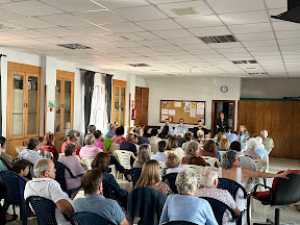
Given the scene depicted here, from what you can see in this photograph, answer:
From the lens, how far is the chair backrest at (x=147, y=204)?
3.19 metres

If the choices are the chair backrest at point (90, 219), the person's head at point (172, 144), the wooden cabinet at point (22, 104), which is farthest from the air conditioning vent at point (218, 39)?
the wooden cabinet at point (22, 104)

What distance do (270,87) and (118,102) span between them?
6.09 meters

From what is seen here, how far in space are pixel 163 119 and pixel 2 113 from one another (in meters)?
8.46

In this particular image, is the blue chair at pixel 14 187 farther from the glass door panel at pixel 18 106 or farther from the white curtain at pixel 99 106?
the white curtain at pixel 99 106

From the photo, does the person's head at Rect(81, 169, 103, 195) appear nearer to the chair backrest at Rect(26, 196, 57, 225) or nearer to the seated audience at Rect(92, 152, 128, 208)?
the chair backrest at Rect(26, 196, 57, 225)

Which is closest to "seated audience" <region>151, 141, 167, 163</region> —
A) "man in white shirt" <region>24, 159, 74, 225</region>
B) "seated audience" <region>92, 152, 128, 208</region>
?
"seated audience" <region>92, 152, 128, 208</region>

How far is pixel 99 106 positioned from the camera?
11.4m

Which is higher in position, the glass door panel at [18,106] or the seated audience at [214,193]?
the glass door panel at [18,106]

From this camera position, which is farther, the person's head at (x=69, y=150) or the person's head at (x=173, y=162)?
the person's head at (x=69, y=150)

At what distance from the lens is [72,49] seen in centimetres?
745

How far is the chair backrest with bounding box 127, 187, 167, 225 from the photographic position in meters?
3.19

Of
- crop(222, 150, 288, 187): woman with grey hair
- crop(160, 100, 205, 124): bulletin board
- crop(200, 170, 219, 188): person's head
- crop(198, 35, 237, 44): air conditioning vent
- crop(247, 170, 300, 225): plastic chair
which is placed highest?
Result: crop(198, 35, 237, 44): air conditioning vent

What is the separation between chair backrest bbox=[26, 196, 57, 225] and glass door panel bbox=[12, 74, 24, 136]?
521 centimetres

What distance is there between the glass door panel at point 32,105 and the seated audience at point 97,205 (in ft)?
19.8
